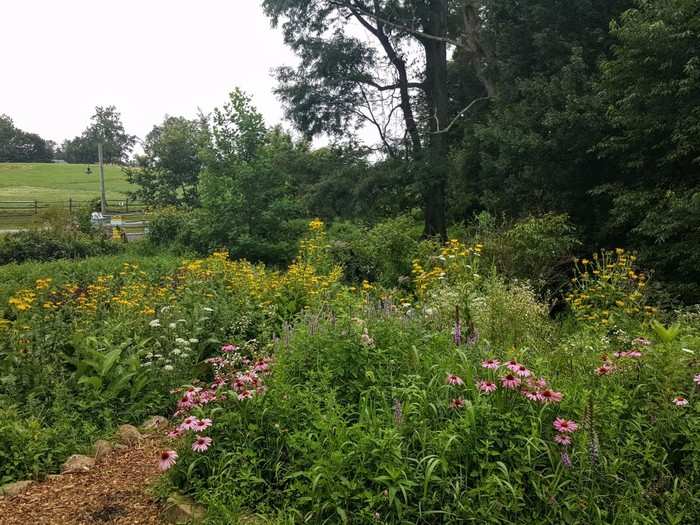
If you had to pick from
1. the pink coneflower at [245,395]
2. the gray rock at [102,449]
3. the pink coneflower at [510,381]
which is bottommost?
the gray rock at [102,449]

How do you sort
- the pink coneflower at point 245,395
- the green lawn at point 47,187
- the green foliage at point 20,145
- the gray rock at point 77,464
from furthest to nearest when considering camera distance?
the green foliage at point 20,145
the green lawn at point 47,187
the gray rock at point 77,464
the pink coneflower at point 245,395

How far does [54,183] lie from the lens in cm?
4538

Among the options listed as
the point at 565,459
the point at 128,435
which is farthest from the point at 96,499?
the point at 565,459

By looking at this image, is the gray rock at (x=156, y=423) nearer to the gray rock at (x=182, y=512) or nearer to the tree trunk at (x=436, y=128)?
the gray rock at (x=182, y=512)

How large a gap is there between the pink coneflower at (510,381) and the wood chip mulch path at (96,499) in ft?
5.69

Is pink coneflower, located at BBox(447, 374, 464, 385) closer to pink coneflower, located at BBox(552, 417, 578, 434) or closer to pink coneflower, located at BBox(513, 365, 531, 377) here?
pink coneflower, located at BBox(513, 365, 531, 377)

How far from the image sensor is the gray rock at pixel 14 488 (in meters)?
2.93

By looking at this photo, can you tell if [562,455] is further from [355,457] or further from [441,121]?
[441,121]

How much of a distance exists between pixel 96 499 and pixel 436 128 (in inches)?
551

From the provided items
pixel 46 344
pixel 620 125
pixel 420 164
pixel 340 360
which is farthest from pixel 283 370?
pixel 420 164

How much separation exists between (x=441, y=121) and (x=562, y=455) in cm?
1355

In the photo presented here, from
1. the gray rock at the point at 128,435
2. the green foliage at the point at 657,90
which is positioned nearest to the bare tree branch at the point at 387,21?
the green foliage at the point at 657,90

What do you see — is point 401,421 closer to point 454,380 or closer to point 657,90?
point 454,380

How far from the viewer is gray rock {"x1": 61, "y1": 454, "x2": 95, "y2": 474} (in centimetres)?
314
